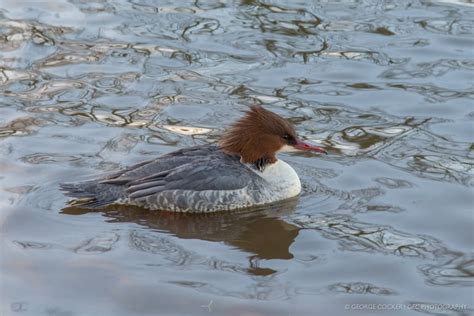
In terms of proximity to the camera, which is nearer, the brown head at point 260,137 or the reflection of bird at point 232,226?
the reflection of bird at point 232,226

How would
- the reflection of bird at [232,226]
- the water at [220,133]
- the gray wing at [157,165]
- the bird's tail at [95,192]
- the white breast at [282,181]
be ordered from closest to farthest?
the water at [220,133]
the reflection of bird at [232,226]
the bird's tail at [95,192]
the gray wing at [157,165]
the white breast at [282,181]

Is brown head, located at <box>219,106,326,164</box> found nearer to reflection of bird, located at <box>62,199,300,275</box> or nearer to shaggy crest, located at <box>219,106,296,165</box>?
shaggy crest, located at <box>219,106,296,165</box>

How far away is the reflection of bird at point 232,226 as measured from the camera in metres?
8.44

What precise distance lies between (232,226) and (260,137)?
2.89 feet

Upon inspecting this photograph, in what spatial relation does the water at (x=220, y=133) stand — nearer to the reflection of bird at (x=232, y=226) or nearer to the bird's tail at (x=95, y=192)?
the reflection of bird at (x=232, y=226)

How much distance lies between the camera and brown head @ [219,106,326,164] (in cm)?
924

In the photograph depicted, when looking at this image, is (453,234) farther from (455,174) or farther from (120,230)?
(120,230)

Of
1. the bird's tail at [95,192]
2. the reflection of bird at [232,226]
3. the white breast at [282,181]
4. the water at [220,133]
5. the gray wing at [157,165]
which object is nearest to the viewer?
the water at [220,133]

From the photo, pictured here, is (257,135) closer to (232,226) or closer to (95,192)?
(232,226)

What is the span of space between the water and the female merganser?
143 mm

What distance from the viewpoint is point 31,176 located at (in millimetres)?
9406

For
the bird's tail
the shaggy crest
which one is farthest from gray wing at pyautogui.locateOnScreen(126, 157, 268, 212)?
the shaggy crest

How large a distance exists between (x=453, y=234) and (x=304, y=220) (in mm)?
1227

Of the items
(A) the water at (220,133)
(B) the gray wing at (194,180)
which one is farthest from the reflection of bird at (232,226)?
(B) the gray wing at (194,180)
